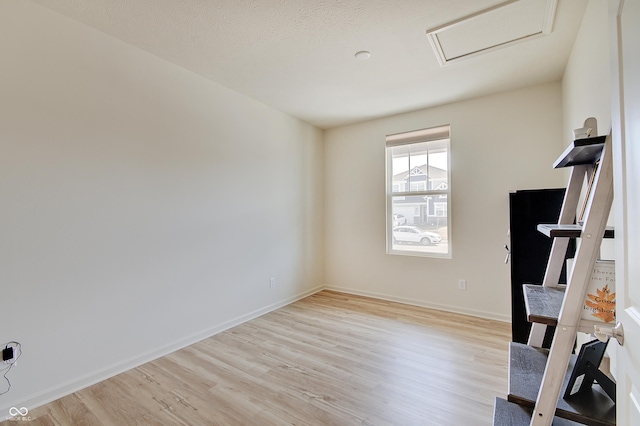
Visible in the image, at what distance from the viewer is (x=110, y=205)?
7.22ft

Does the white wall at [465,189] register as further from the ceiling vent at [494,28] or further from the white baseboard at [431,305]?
the ceiling vent at [494,28]

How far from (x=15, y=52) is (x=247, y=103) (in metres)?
1.89

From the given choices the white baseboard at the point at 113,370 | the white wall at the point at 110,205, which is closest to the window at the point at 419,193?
the white wall at the point at 110,205

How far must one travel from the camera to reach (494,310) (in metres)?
3.29

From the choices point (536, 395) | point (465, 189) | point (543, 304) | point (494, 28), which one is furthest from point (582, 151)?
point (465, 189)

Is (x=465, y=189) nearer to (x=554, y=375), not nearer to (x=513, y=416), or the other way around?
(x=513, y=416)

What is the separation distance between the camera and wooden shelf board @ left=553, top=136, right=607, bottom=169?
40.8 inches

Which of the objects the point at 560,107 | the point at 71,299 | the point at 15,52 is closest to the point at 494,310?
the point at 560,107

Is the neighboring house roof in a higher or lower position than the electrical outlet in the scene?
higher

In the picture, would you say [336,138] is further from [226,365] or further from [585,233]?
[585,233]

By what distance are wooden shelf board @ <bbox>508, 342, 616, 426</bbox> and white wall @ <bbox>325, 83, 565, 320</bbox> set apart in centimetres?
208

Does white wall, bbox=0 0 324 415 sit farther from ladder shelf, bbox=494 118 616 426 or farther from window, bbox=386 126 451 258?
ladder shelf, bbox=494 118 616 426

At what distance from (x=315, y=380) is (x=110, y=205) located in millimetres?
2036

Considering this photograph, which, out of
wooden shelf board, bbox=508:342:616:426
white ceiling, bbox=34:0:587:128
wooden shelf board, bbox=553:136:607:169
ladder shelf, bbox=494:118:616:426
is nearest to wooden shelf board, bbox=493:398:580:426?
ladder shelf, bbox=494:118:616:426
